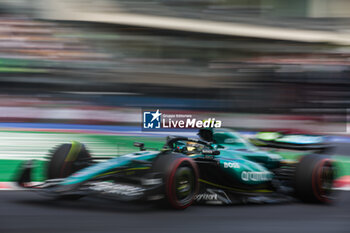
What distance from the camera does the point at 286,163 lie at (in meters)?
6.09

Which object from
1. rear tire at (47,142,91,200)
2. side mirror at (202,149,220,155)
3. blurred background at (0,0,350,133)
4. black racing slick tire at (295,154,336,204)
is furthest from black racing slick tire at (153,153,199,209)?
blurred background at (0,0,350,133)

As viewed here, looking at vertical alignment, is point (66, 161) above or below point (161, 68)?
below

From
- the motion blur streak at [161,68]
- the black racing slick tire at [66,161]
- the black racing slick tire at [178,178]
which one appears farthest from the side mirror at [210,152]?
the motion blur streak at [161,68]

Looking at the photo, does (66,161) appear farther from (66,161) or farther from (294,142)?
(294,142)

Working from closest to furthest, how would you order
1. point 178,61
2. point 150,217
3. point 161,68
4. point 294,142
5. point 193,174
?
1. point 150,217
2. point 193,174
3. point 294,142
4. point 161,68
5. point 178,61

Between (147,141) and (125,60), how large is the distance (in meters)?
8.34

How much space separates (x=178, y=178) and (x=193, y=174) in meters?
0.22

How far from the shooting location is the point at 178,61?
1636cm

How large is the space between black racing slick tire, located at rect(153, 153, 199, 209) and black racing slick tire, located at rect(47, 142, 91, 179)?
1.05 metres

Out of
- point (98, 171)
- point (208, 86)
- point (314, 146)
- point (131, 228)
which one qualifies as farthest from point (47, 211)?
point (208, 86)

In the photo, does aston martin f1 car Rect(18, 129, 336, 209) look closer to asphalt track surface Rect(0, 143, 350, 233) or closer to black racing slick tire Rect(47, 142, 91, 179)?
black racing slick tire Rect(47, 142, 91, 179)

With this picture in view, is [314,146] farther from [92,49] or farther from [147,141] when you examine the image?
[92,49]

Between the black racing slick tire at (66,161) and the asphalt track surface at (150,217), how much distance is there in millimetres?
297

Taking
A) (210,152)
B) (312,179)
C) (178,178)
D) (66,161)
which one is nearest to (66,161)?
(66,161)
